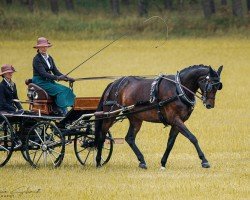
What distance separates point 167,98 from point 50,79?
1990 mm

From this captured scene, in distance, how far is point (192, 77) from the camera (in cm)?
1608

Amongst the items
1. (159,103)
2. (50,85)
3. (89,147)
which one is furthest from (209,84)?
(50,85)

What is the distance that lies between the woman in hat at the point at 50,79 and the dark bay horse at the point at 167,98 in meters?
0.56

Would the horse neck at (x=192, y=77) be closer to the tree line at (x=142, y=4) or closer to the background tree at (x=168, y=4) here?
the tree line at (x=142, y=4)

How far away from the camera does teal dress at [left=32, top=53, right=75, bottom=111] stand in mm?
16688

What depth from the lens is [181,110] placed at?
1599 cm

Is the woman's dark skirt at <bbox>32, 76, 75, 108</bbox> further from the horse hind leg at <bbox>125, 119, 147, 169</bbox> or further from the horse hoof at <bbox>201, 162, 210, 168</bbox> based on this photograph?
the horse hoof at <bbox>201, 162, 210, 168</bbox>

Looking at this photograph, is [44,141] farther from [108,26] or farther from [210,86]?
[108,26]

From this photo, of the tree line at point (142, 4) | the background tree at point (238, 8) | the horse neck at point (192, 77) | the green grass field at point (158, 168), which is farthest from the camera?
the tree line at point (142, 4)

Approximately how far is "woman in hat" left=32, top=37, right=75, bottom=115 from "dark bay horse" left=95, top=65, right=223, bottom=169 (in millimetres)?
555

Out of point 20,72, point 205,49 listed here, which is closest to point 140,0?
point 205,49

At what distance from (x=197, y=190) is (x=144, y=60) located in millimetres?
29900

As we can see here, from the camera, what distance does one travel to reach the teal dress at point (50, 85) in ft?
54.7

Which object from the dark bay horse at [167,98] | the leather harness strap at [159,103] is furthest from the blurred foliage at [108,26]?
the leather harness strap at [159,103]
